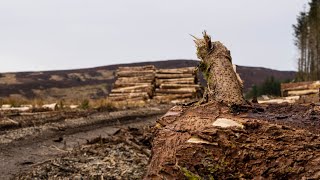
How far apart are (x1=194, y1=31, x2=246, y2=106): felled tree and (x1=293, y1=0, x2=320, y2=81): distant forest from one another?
4316 cm

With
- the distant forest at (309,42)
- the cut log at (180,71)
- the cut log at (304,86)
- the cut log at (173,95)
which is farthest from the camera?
the distant forest at (309,42)

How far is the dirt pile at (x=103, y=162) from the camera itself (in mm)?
6914

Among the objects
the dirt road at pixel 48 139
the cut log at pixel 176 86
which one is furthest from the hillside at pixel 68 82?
the dirt road at pixel 48 139

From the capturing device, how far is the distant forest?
4797 cm

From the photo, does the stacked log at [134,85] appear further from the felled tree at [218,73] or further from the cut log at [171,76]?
the felled tree at [218,73]

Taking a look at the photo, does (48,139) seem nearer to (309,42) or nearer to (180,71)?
(180,71)

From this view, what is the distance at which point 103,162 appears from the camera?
7.70 metres

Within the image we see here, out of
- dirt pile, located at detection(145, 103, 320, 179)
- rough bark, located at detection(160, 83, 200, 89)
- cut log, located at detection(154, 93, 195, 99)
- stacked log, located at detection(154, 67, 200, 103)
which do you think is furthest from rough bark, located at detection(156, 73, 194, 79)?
dirt pile, located at detection(145, 103, 320, 179)

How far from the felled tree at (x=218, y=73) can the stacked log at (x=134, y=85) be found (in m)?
15.7

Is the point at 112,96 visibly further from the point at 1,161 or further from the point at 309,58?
the point at 309,58

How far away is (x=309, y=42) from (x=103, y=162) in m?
47.0

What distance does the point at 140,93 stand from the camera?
22.5m

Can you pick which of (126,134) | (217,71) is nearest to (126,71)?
(126,134)

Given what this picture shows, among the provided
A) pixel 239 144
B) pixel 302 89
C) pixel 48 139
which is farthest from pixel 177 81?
pixel 239 144
